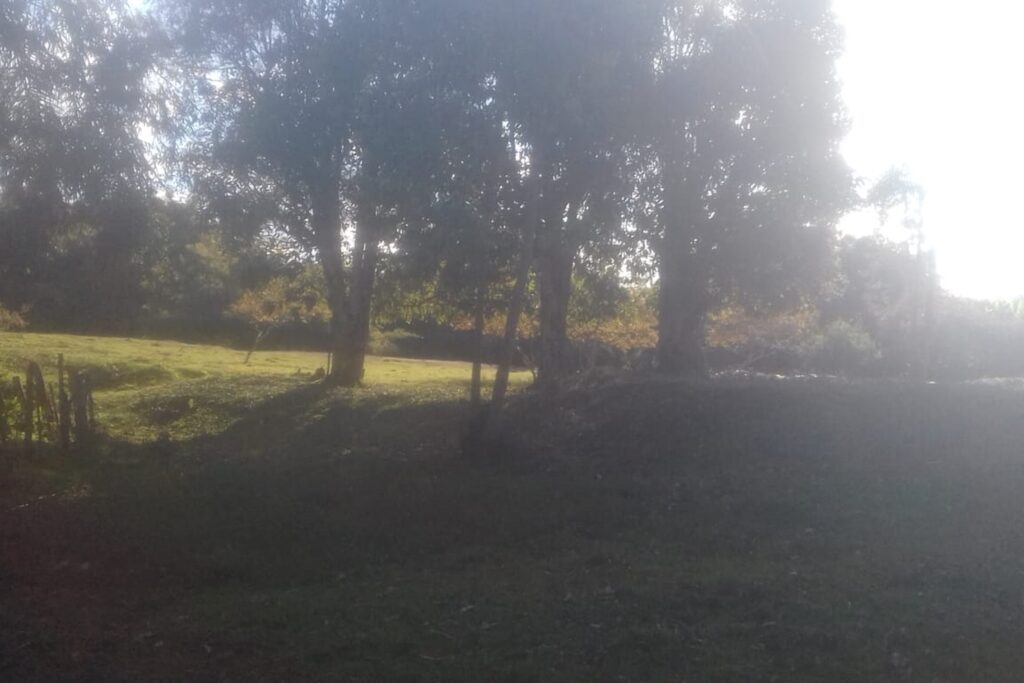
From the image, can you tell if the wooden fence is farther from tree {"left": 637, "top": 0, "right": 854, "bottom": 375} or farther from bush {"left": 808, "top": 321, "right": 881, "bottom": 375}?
bush {"left": 808, "top": 321, "right": 881, "bottom": 375}

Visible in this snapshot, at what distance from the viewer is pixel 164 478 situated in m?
13.2

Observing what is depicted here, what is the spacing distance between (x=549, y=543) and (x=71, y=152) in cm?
674

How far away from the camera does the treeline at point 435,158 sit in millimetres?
12797

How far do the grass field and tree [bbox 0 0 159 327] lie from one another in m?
2.34

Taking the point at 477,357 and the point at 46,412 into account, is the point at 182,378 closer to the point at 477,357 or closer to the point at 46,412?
the point at 46,412

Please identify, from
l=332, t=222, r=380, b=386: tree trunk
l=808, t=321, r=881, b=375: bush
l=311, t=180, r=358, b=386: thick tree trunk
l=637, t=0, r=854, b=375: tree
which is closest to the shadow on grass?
l=311, t=180, r=358, b=386: thick tree trunk

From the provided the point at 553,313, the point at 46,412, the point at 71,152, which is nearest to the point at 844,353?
the point at 553,313

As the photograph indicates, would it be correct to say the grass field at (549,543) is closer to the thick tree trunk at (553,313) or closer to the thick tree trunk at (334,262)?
the thick tree trunk at (553,313)

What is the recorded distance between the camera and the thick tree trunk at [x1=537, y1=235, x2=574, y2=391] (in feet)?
56.6

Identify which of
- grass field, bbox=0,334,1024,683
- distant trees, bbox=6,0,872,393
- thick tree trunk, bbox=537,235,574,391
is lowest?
grass field, bbox=0,334,1024,683

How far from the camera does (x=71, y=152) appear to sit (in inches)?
492

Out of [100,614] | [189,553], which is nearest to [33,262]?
[189,553]

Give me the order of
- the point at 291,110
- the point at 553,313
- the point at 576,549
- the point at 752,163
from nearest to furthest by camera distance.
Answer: the point at 576,549, the point at 291,110, the point at 553,313, the point at 752,163

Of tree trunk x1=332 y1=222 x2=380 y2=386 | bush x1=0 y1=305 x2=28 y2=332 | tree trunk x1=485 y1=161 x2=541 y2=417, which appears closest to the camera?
tree trunk x1=485 y1=161 x2=541 y2=417
